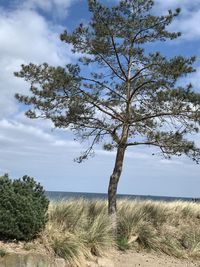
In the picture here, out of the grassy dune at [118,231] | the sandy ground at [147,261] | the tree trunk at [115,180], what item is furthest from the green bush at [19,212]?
the tree trunk at [115,180]

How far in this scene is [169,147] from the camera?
1658 centimetres

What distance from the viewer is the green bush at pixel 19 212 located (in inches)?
478

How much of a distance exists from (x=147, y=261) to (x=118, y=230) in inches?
74.1

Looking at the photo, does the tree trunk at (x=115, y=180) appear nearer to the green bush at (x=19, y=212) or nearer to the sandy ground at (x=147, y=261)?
the sandy ground at (x=147, y=261)

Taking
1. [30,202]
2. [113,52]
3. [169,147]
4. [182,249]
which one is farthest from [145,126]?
[30,202]

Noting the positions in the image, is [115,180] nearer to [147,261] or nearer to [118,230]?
[118,230]

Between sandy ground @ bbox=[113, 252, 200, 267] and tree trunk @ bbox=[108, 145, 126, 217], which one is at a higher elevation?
tree trunk @ bbox=[108, 145, 126, 217]

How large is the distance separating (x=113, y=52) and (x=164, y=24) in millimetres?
1876

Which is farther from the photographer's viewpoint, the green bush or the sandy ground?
the sandy ground

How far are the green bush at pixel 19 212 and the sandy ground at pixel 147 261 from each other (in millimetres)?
2598

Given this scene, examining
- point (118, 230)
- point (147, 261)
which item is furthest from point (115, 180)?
point (147, 261)

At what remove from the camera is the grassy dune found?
13.0 metres

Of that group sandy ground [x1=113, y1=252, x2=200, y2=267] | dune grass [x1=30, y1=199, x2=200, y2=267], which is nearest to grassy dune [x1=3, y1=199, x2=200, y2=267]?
dune grass [x1=30, y1=199, x2=200, y2=267]

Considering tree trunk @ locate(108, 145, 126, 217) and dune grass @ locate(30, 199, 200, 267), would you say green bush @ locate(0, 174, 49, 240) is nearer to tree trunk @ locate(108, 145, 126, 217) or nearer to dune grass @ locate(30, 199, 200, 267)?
dune grass @ locate(30, 199, 200, 267)
